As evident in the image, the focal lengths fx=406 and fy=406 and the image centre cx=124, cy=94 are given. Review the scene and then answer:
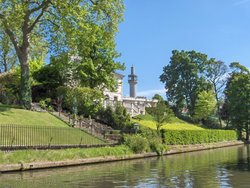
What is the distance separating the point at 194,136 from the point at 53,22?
21.1m

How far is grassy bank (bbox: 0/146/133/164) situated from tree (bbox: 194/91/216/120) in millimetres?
50464

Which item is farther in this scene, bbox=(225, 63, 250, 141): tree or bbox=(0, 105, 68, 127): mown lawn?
bbox=(225, 63, 250, 141): tree

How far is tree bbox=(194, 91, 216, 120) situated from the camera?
77.9m

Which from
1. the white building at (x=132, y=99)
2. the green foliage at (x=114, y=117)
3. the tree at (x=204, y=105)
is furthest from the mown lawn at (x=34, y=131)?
the tree at (x=204, y=105)

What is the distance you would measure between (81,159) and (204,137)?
28876 millimetres

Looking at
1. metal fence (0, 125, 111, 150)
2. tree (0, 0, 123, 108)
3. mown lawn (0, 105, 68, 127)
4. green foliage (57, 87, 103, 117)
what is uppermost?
tree (0, 0, 123, 108)

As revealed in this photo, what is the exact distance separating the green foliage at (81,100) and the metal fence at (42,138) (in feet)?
29.5

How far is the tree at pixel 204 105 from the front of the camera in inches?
3067

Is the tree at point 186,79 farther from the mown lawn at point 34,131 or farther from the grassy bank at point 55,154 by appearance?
the grassy bank at point 55,154

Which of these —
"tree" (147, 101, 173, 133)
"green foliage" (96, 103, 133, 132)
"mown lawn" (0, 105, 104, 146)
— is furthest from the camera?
"tree" (147, 101, 173, 133)

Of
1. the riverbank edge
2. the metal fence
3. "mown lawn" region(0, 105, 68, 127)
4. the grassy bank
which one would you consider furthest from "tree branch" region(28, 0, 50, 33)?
the riverbank edge

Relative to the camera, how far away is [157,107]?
4497 cm

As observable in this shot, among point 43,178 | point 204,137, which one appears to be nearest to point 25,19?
point 43,178

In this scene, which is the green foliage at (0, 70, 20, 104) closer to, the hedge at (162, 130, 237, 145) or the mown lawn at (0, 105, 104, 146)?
the mown lawn at (0, 105, 104, 146)
